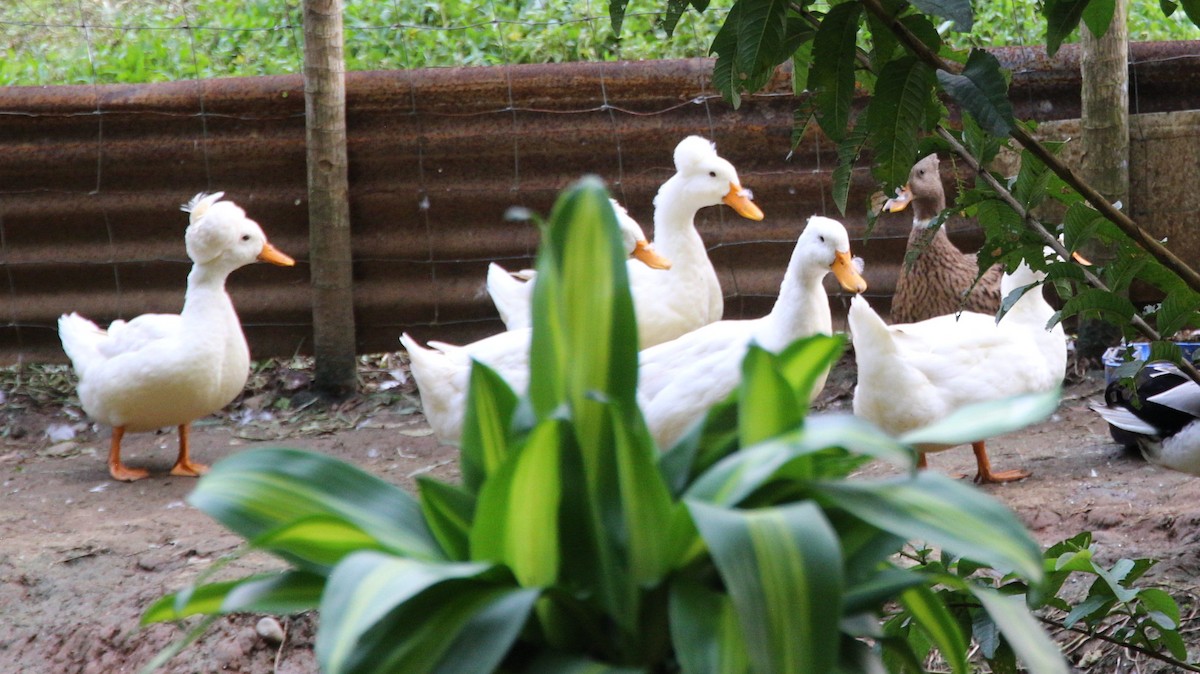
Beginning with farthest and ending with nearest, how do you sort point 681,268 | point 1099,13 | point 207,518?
point 681,268, point 207,518, point 1099,13

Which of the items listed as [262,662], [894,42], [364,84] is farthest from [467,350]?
[894,42]

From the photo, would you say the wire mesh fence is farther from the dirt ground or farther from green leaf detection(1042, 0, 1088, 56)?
green leaf detection(1042, 0, 1088, 56)

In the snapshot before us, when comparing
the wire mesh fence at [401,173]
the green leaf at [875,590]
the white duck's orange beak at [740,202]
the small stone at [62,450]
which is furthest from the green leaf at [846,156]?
the small stone at [62,450]

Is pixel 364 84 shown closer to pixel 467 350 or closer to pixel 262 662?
pixel 467 350

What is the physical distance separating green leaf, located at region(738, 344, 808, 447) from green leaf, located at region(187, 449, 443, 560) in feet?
0.91

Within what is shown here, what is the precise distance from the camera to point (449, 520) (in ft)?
3.18

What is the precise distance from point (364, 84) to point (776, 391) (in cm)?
489

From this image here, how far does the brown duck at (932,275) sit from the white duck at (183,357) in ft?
9.10

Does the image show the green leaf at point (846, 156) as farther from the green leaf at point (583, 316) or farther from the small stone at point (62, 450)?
the small stone at point (62, 450)

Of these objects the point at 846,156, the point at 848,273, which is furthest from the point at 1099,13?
the point at 848,273

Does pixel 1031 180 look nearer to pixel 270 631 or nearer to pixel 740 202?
pixel 270 631

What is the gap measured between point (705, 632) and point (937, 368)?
134 inches

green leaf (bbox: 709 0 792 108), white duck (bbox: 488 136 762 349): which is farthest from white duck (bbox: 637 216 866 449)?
green leaf (bbox: 709 0 792 108)

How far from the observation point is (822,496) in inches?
35.5
